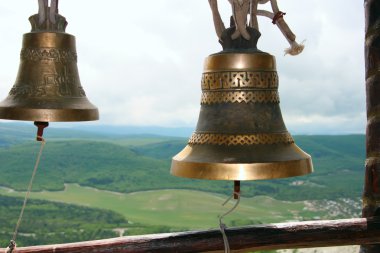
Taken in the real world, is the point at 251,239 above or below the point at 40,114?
below

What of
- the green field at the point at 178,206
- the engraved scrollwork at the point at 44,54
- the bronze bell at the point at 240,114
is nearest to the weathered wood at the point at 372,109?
the bronze bell at the point at 240,114

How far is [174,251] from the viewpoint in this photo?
2.50m

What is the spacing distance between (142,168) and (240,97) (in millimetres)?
26436

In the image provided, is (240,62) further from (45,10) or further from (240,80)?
(45,10)

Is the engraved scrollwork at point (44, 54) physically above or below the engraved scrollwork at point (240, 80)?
above

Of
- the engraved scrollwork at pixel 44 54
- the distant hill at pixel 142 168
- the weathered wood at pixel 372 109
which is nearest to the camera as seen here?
the engraved scrollwork at pixel 44 54

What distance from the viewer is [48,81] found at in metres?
2.30

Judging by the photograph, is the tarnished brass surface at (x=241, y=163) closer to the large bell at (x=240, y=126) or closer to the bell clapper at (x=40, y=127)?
the large bell at (x=240, y=126)

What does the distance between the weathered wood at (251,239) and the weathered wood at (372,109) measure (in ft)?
Answer: 0.43

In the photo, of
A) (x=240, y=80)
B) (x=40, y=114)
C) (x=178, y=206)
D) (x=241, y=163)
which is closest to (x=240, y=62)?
(x=240, y=80)

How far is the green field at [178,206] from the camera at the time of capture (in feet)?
57.2

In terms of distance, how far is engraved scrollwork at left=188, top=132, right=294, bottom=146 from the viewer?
6.03 ft

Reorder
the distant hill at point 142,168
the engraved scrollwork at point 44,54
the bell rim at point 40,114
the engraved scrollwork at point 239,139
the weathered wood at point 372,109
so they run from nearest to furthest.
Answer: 1. the engraved scrollwork at point 239,139
2. the bell rim at point 40,114
3. the engraved scrollwork at point 44,54
4. the weathered wood at point 372,109
5. the distant hill at point 142,168

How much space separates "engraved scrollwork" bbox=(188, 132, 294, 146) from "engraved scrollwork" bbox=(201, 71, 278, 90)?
0.18 meters
